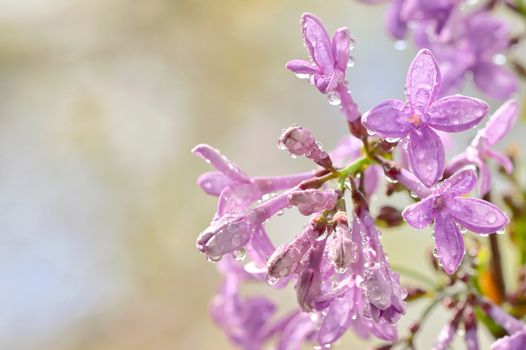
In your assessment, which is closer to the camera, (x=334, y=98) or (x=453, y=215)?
(x=453, y=215)

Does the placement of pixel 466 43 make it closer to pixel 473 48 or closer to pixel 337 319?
pixel 473 48

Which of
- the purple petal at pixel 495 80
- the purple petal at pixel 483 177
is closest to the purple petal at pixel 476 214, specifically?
the purple petal at pixel 483 177

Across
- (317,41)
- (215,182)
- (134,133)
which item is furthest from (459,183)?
(134,133)

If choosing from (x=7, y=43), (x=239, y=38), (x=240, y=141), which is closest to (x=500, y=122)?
(x=240, y=141)

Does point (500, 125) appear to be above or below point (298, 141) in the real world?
below

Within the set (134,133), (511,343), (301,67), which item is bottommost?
(511,343)

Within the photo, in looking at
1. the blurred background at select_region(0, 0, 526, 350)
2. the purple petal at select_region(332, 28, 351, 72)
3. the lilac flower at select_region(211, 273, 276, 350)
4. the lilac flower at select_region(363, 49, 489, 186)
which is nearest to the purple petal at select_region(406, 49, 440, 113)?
the lilac flower at select_region(363, 49, 489, 186)

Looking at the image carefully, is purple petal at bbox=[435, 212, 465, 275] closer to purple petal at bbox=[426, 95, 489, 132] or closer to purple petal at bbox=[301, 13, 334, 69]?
purple petal at bbox=[426, 95, 489, 132]
